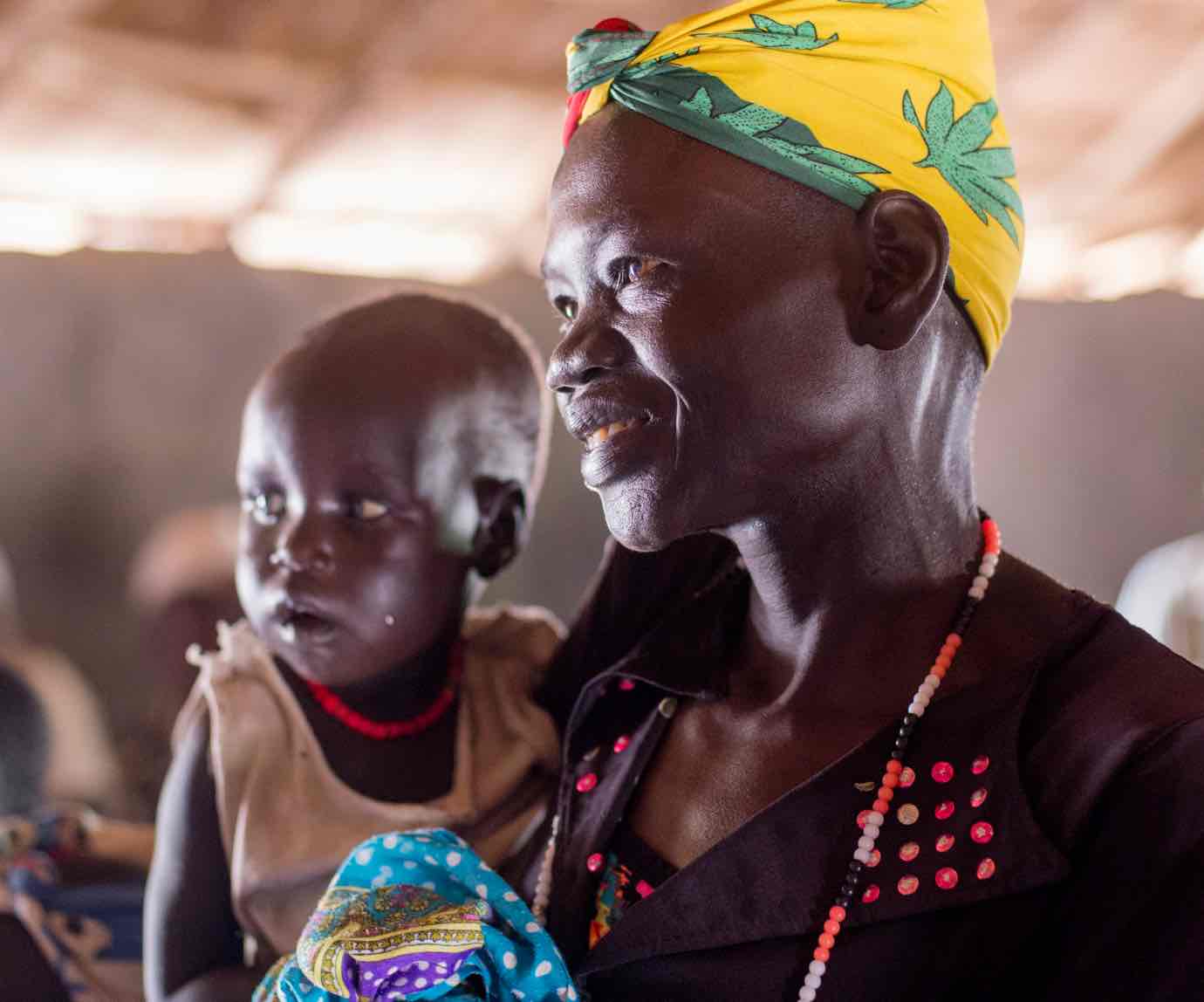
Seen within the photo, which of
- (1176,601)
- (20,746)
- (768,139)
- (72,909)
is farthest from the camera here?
(20,746)

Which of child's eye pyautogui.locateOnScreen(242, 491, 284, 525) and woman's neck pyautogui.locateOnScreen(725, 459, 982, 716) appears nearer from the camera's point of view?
woman's neck pyautogui.locateOnScreen(725, 459, 982, 716)

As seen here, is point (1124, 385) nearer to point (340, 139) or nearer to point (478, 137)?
point (478, 137)

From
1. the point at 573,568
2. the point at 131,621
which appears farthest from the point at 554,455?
the point at 131,621

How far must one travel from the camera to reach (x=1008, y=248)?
1.04m

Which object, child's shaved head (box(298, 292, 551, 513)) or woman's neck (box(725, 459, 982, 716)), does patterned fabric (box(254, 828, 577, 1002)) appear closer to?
woman's neck (box(725, 459, 982, 716))

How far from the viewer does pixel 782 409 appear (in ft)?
3.17

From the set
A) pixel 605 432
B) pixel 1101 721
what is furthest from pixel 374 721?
pixel 1101 721

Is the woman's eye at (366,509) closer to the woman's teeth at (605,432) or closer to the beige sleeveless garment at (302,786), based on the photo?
the beige sleeveless garment at (302,786)

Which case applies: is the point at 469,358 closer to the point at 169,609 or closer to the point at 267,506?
the point at 267,506

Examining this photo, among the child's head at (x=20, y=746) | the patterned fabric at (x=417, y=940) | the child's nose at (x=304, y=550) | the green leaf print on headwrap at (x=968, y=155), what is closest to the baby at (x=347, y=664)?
the child's nose at (x=304, y=550)

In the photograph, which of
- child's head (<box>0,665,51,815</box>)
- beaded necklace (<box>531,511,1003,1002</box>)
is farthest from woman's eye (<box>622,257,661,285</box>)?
child's head (<box>0,665,51,815</box>)

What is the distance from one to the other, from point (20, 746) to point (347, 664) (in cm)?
253

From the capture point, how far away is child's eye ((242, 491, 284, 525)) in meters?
1.33

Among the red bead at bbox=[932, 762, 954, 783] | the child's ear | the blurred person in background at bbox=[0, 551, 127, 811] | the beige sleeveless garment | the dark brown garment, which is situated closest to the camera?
the dark brown garment
